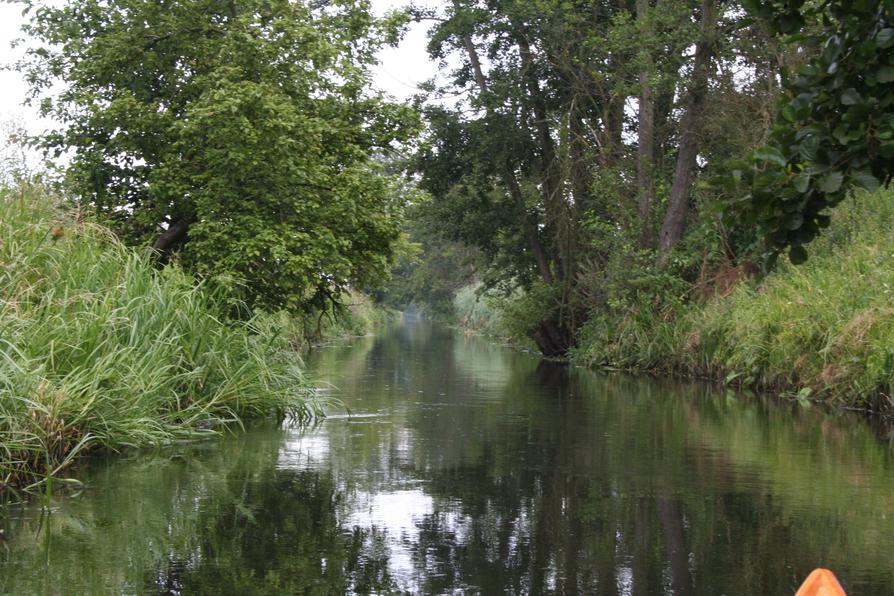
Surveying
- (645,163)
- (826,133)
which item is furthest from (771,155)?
(645,163)

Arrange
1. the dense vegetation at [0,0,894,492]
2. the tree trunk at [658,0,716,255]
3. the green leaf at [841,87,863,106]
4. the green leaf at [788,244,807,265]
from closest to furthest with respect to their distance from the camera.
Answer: the green leaf at [841,87,863,106] < the green leaf at [788,244,807,265] < the dense vegetation at [0,0,894,492] < the tree trunk at [658,0,716,255]

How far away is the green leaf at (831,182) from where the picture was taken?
14.2 ft

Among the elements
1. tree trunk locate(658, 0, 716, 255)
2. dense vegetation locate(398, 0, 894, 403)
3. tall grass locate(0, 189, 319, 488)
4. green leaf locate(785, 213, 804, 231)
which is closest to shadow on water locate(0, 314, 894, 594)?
tall grass locate(0, 189, 319, 488)

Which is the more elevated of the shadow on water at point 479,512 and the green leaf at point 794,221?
the green leaf at point 794,221

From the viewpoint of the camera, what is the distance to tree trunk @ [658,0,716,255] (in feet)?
79.3

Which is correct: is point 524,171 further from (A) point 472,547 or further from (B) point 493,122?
(A) point 472,547

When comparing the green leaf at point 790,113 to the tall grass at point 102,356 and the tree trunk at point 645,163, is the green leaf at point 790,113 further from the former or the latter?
the tree trunk at point 645,163

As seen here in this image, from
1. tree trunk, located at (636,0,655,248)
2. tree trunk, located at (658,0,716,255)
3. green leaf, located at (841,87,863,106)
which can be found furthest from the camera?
tree trunk, located at (636,0,655,248)

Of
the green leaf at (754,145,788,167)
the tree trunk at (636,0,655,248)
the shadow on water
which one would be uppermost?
the tree trunk at (636,0,655,248)

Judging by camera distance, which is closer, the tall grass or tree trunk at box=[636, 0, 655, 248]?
the tall grass

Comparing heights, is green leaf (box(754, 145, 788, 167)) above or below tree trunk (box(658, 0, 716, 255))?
below

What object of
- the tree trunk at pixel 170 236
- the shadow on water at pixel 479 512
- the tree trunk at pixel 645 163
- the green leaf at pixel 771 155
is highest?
the tree trunk at pixel 645 163

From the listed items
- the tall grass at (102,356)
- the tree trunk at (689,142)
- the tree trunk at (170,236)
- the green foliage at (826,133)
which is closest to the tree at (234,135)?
the tree trunk at (170,236)

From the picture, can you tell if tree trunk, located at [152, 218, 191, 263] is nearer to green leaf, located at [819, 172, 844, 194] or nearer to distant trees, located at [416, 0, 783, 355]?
distant trees, located at [416, 0, 783, 355]
